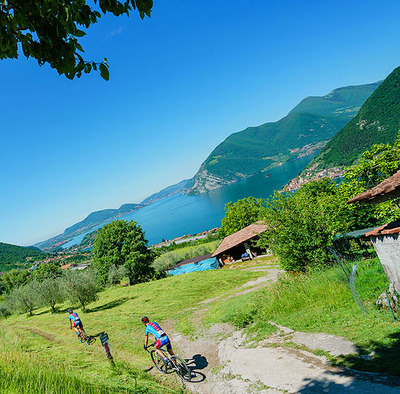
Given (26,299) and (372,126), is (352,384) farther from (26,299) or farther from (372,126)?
(372,126)

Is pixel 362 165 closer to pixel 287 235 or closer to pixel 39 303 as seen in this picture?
pixel 287 235

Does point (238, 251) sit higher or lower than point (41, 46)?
lower

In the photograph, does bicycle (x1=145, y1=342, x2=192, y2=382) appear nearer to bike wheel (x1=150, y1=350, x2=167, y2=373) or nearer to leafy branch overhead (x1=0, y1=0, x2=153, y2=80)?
bike wheel (x1=150, y1=350, x2=167, y2=373)

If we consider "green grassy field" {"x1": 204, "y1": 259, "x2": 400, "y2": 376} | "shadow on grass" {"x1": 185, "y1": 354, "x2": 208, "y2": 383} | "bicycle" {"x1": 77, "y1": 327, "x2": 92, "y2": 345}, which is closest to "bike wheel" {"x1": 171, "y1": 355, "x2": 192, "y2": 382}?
"shadow on grass" {"x1": 185, "y1": 354, "x2": 208, "y2": 383}

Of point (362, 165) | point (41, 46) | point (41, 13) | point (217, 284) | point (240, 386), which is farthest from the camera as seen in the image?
point (217, 284)

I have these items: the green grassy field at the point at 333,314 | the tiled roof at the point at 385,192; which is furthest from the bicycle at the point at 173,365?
the tiled roof at the point at 385,192

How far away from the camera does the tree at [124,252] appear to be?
39219 millimetres

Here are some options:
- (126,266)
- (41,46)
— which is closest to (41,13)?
(41,46)

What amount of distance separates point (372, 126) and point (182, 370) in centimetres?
16568

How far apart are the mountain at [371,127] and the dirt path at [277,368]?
13553cm

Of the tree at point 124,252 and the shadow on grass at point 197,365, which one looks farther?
the tree at point 124,252

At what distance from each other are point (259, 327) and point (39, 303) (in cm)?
2678

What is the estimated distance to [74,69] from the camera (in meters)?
2.90

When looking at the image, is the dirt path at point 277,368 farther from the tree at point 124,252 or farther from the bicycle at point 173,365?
the tree at point 124,252
